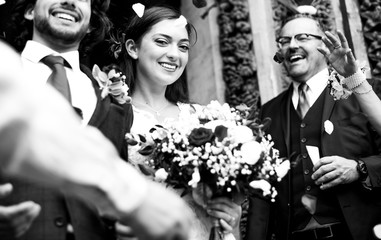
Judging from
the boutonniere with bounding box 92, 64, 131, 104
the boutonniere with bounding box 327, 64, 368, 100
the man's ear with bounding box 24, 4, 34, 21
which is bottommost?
the boutonniere with bounding box 327, 64, 368, 100

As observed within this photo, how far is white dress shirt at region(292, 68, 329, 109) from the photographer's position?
153 inches

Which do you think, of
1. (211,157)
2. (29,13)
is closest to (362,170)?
(211,157)

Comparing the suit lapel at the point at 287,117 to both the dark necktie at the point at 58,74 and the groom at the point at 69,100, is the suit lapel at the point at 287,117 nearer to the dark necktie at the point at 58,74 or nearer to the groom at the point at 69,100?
the groom at the point at 69,100

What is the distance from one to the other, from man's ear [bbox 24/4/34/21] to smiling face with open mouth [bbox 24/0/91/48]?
9.7 inches

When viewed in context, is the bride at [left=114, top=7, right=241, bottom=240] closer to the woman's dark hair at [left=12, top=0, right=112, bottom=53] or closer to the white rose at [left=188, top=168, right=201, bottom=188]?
the woman's dark hair at [left=12, top=0, right=112, bottom=53]

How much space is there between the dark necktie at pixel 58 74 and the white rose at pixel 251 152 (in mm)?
779

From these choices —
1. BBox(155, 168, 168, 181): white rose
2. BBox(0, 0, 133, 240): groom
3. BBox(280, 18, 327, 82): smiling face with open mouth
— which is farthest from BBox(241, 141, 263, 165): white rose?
BBox(280, 18, 327, 82): smiling face with open mouth

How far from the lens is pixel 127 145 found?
2.72 m

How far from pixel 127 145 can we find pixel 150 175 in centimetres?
19

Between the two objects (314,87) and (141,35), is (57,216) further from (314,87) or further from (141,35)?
(314,87)

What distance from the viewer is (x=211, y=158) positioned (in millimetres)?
2520

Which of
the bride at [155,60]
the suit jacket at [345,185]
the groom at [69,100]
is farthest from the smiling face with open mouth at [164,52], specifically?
the suit jacket at [345,185]

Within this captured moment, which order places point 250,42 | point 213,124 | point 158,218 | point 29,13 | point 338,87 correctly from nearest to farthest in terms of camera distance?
point 158,218
point 213,124
point 29,13
point 338,87
point 250,42

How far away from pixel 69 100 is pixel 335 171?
1694 millimetres
